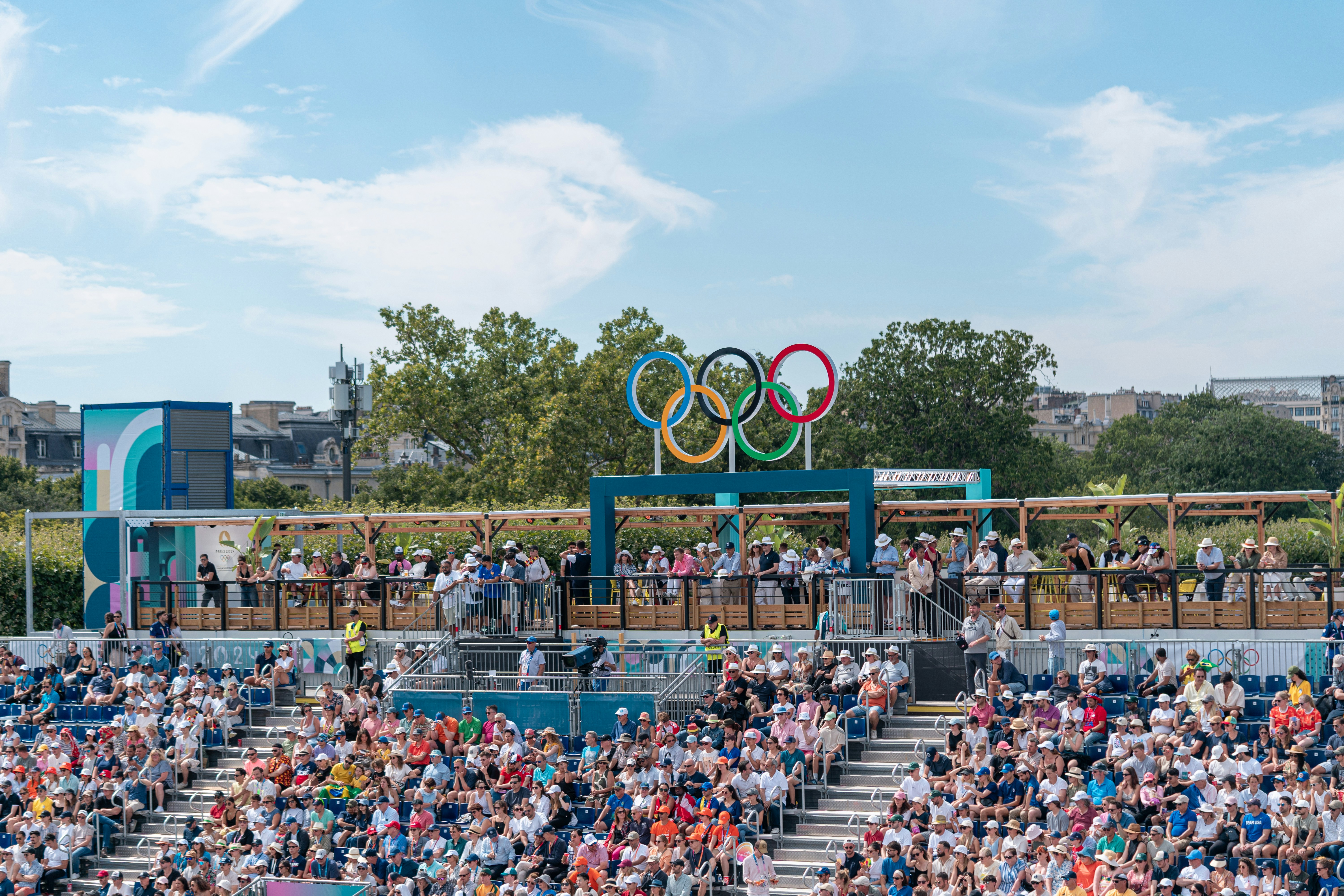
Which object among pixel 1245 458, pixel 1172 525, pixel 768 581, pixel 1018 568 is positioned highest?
pixel 1245 458

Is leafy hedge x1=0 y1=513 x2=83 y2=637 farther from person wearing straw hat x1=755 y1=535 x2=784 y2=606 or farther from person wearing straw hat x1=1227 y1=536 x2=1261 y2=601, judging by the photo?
person wearing straw hat x1=1227 y1=536 x2=1261 y2=601

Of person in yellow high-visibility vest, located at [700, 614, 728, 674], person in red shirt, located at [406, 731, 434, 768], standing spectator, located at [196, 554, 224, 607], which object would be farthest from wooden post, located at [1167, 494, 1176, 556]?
standing spectator, located at [196, 554, 224, 607]

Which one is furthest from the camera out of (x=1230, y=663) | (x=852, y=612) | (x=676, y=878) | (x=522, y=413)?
(x=522, y=413)

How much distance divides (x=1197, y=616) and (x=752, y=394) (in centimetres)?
872

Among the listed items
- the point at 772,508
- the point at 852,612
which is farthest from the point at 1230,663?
the point at 772,508

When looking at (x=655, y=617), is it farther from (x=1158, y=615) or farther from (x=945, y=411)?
(x=945, y=411)

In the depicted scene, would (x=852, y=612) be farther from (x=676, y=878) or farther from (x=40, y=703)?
(x=40, y=703)

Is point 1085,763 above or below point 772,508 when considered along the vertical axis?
below

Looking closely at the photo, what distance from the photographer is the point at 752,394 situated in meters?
25.5

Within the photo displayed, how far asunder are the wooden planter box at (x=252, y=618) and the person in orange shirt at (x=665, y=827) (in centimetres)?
1166

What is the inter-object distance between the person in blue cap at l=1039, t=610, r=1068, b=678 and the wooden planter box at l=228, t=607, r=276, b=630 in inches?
559

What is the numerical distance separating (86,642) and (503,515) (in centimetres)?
816

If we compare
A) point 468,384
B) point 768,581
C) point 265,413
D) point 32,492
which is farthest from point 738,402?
point 265,413

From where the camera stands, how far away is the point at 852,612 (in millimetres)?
22047
